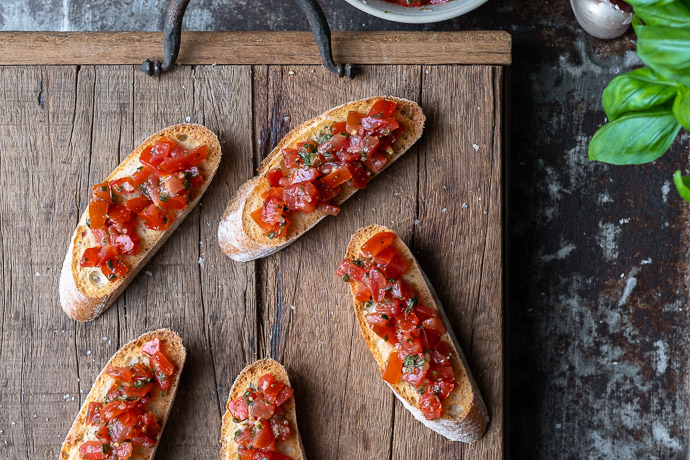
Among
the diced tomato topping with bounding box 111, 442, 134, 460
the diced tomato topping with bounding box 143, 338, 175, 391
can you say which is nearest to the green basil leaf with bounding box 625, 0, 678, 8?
the diced tomato topping with bounding box 143, 338, 175, 391

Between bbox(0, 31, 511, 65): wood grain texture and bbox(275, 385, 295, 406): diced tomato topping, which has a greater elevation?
bbox(0, 31, 511, 65): wood grain texture

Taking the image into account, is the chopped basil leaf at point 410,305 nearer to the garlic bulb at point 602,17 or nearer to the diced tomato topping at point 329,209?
the diced tomato topping at point 329,209

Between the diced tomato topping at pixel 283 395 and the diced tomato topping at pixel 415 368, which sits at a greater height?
the diced tomato topping at pixel 415 368

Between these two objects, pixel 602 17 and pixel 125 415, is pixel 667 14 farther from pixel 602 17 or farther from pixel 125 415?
pixel 125 415

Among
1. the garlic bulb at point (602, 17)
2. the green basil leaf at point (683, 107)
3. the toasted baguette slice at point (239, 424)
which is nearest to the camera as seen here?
the green basil leaf at point (683, 107)

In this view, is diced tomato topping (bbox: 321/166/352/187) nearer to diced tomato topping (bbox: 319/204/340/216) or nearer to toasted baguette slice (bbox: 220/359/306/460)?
diced tomato topping (bbox: 319/204/340/216)

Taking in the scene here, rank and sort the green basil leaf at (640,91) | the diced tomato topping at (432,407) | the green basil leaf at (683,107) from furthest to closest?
the diced tomato topping at (432,407)
the green basil leaf at (640,91)
the green basil leaf at (683,107)

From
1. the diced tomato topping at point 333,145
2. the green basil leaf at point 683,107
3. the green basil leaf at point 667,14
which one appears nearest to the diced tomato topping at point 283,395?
the diced tomato topping at point 333,145
